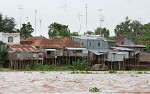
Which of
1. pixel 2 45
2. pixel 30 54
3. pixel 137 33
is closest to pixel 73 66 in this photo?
pixel 30 54

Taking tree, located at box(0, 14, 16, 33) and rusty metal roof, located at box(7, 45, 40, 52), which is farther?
tree, located at box(0, 14, 16, 33)

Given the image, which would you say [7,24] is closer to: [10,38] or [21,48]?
[10,38]

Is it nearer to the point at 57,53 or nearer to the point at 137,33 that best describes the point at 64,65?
the point at 57,53

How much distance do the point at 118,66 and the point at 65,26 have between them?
21.6 meters

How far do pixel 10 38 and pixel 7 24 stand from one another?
15.1 metres

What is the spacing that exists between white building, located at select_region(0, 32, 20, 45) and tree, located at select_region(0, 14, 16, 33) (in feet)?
45.6

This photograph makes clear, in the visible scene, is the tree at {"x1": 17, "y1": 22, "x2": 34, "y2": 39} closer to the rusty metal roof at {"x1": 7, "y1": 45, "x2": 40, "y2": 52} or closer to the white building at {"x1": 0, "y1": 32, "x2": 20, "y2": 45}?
the white building at {"x1": 0, "y1": 32, "x2": 20, "y2": 45}

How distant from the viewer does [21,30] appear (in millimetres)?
78000

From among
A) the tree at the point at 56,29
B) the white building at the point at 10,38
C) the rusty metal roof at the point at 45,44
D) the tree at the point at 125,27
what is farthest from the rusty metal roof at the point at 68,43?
the tree at the point at 125,27

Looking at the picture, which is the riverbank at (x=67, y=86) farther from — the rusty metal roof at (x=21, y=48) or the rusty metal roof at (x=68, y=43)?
the rusty metal roof at (x=68, y=43)

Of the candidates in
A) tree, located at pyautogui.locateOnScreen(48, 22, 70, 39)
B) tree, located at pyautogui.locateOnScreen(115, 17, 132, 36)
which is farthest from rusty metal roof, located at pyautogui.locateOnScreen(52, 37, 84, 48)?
tree, located at pyautogui.locateOnScreen(115, 17, 132, 36)

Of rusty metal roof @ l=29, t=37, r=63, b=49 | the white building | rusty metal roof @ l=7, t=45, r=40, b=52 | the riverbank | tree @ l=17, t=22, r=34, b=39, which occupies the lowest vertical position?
the riverbank

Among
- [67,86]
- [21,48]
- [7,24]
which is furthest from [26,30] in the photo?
[67,86]

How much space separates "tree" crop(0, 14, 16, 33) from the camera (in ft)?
245
